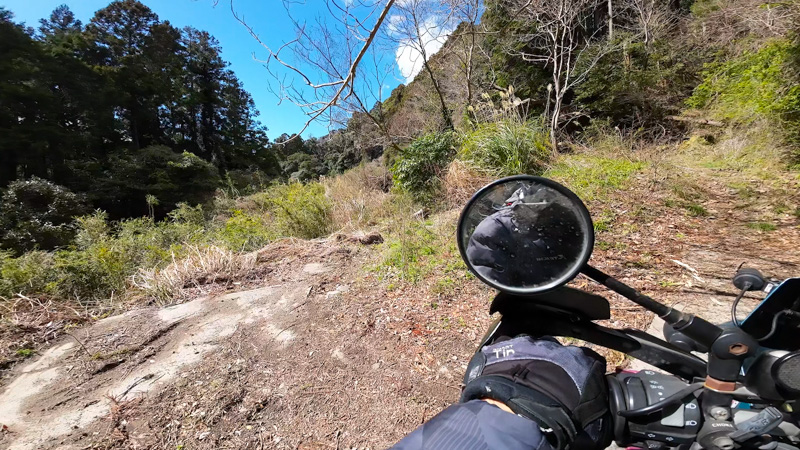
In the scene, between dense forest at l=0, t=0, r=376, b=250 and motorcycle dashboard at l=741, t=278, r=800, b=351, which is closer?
motorcycle dashboard at l=741, t=278, r=800, b=351

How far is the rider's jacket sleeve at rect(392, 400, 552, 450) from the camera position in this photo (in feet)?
1.80

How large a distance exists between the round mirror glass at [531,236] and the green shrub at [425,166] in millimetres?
4911

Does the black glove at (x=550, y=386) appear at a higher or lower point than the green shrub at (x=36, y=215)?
A: lower

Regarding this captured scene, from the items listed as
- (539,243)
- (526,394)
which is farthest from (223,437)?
(539,243)

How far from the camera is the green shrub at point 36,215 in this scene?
9.28 meters

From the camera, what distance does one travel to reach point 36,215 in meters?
10.8

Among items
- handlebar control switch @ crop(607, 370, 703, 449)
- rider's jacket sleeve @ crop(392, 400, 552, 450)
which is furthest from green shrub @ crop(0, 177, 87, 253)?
handlebar control switch @ crop(607, 370, 703, 449)

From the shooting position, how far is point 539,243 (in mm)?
789

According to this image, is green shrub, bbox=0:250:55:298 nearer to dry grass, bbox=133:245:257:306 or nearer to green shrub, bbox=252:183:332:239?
dry grass, bbox=133:245:257:306

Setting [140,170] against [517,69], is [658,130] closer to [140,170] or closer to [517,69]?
[517,69]

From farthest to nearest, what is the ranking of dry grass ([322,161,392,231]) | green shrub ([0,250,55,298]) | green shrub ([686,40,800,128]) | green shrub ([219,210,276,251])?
dry grass ([322,161,392,231]) < green shrub ([219,210,276,251]) < green shrub ([686,40,800,128]) < green shrub ([0,250,55,298])

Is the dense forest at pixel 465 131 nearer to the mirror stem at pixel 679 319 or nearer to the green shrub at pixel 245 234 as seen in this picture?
the green shrub at pixel 245 234

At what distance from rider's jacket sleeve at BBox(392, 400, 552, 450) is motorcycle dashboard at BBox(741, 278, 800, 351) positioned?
0.48m

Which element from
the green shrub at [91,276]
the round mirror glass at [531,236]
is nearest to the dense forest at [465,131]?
the green shrub at [91,276]
